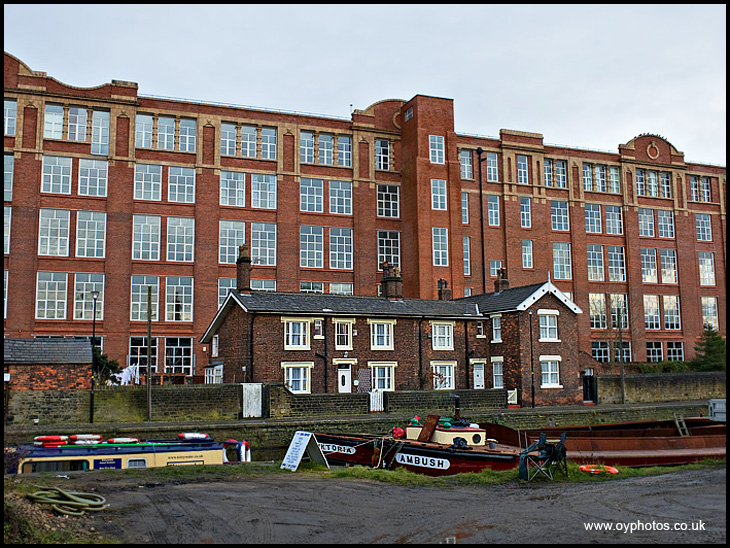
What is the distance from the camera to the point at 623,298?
63938 millimetres

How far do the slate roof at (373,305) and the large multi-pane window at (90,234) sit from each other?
46.0 ft

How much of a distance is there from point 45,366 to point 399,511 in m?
19.6

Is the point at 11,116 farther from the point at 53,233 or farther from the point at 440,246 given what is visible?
the point at 440,246

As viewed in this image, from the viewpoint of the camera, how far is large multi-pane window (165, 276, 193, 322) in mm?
49594

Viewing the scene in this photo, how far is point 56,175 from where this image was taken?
48.5 meters

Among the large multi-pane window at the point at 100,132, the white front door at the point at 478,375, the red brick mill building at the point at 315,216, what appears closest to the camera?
the white front door at the point at 478,375

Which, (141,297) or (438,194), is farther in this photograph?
(438,194)

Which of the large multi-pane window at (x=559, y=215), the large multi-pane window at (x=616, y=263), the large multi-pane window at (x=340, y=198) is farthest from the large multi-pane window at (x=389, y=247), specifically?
the large multi-pane window at (x=616, y=263)

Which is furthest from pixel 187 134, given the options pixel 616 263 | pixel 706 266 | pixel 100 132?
pixel 706 266

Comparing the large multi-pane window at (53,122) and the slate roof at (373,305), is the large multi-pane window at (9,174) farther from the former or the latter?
the slate roof at (373,305)

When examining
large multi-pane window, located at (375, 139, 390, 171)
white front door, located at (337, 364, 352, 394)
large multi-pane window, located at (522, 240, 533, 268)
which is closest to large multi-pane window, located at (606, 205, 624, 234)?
large multi-pane window, located at (522, 240, 533, 268)

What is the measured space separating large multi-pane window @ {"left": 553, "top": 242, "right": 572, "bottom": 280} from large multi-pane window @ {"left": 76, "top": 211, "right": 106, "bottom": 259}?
37.7m

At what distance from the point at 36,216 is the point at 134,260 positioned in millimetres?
7013

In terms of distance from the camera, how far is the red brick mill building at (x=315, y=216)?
47.9m
